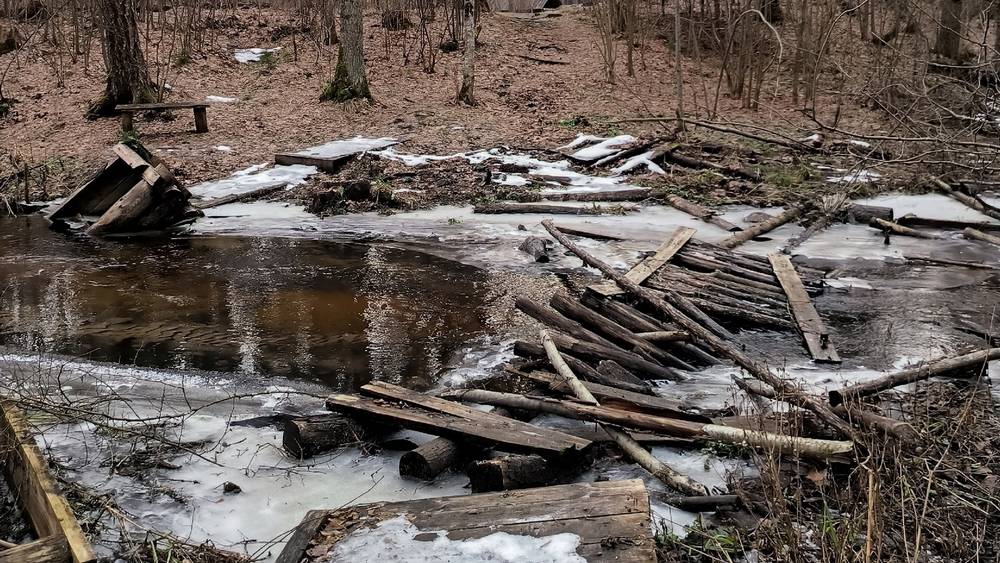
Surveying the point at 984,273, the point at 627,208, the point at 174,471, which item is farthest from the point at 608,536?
the point at 627,208

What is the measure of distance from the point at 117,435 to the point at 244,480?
39.6 inches

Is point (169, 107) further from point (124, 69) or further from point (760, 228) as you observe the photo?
point (760, 228)

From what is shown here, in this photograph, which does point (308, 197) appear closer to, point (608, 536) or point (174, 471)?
point (174, 471)

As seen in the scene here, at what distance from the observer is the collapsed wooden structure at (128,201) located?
11.9m

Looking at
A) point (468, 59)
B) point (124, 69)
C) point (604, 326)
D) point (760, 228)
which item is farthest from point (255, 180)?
point (604, 326)

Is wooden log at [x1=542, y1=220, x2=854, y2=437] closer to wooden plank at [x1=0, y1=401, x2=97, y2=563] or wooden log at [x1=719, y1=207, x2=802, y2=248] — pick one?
wooden log at [x1=719, y1=207, x2=802, y2=248]

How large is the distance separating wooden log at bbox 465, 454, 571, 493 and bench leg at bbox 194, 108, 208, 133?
14505 mm

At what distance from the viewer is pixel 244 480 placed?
4918mm

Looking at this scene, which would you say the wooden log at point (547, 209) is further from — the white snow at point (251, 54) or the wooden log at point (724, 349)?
the white snow at point (251, 54)

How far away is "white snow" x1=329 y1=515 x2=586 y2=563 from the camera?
3.82 metres

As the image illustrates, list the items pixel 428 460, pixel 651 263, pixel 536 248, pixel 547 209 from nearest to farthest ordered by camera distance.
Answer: pixel 428 460
pixel 651 263
pixel 536 248
pixel 547 209

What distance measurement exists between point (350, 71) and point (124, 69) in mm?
4866

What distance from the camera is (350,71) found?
64.1ft

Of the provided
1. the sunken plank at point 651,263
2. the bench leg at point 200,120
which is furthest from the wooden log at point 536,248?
the bench leg at point 200,120
